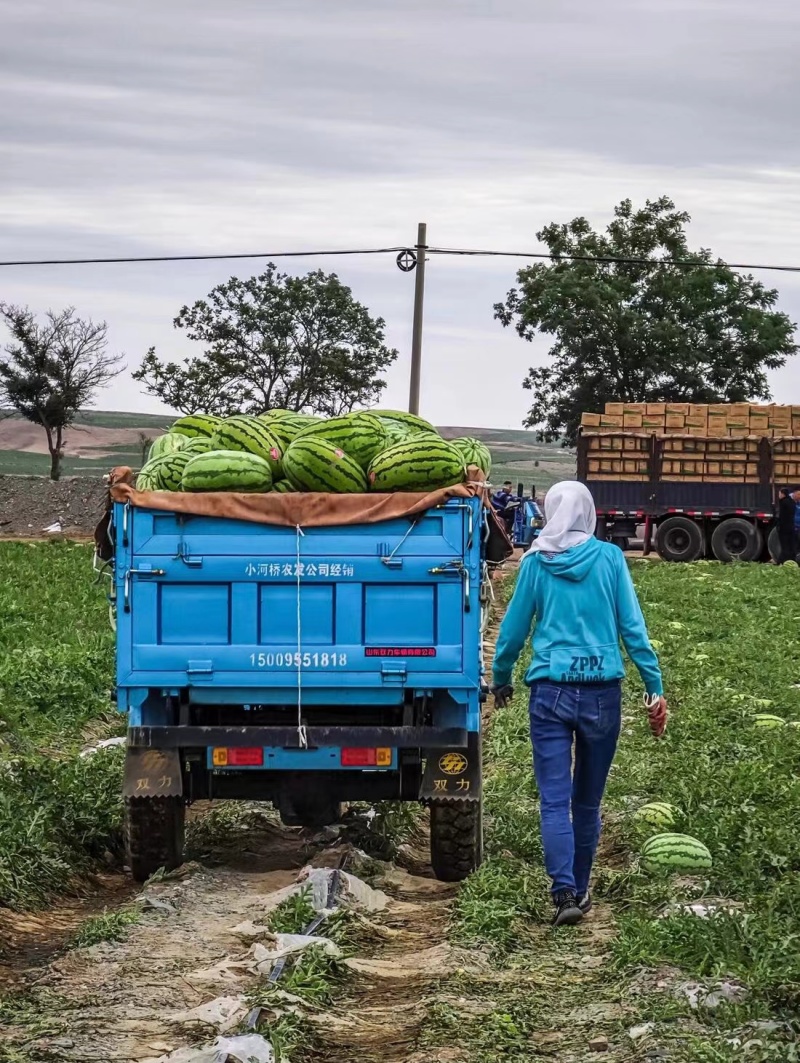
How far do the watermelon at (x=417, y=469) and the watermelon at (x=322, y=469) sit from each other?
0.37 feet

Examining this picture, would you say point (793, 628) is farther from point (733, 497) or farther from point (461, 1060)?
point (733, 497)

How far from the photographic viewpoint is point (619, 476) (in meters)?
39.5

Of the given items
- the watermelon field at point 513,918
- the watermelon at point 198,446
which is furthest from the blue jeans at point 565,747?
the watermelon at point 198,446

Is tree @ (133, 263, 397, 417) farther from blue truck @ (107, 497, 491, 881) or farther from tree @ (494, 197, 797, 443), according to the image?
blue truck @ (107, 497, 491, 881)

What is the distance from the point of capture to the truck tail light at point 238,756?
28.8 feet

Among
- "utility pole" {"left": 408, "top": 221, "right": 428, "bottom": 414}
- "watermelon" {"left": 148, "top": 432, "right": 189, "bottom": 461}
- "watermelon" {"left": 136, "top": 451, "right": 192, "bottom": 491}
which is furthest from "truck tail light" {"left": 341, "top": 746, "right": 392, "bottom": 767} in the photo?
"utility pole" {"left": 408, "top": 221, "right": 428, "bottom": 414}

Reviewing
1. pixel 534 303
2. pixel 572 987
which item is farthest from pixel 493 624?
pixel 534 303

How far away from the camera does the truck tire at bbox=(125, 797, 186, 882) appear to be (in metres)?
9.06

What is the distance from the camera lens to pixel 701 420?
132 ft

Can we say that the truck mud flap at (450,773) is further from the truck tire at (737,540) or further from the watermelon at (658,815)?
the truck tire at (737,540)

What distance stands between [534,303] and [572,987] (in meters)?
57.8

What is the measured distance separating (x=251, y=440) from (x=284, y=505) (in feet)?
2.89

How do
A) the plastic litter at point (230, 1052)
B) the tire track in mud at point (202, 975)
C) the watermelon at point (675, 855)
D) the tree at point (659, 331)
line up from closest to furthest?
the plastic litter at point (230, 1052)
the tire track in mud at point (202, 975)
the watermelon at point (675, 855)
the tree at point (659, 331)

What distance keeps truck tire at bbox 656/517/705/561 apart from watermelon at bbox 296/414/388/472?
101 feet
